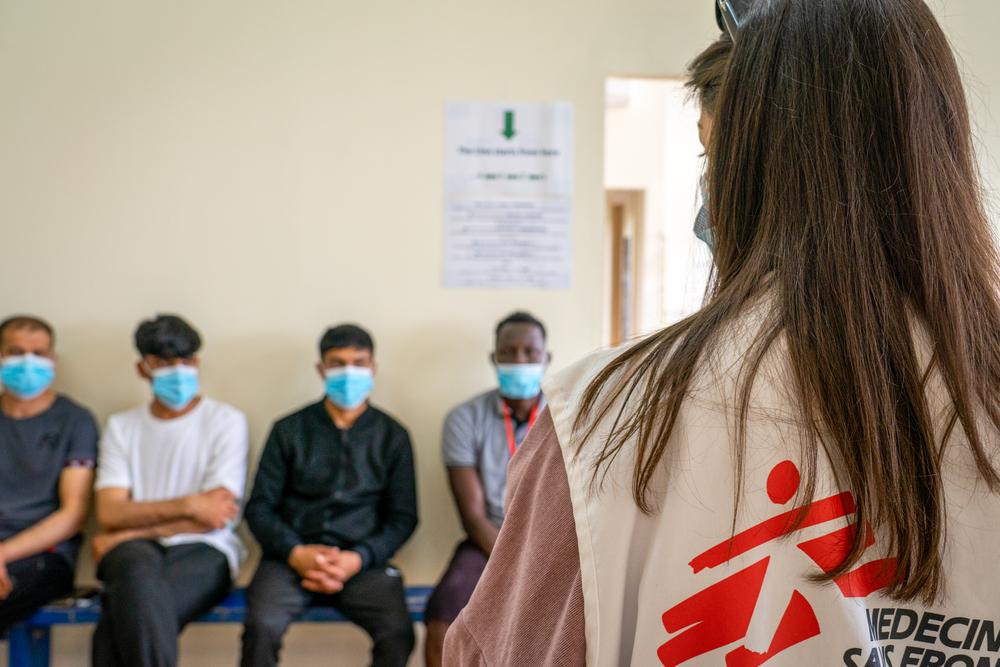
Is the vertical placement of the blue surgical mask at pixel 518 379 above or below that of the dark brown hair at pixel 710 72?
below

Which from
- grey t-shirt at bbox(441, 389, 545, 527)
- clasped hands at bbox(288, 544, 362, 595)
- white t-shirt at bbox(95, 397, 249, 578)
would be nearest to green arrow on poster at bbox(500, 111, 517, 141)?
grey t-shirt at bbox(441, 389, 545, 527)

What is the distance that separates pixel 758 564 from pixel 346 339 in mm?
Answer: 2565

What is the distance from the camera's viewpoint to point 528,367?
3.14 metres

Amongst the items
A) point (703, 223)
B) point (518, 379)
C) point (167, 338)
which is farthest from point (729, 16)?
point (167, 338)

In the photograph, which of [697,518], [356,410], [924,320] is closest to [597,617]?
[697,518]

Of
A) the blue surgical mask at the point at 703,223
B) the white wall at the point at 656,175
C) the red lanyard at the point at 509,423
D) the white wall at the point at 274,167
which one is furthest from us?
the white wall at the point at 656,175

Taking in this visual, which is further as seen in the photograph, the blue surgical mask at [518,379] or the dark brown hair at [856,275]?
the blue surgical mask at [518,379]

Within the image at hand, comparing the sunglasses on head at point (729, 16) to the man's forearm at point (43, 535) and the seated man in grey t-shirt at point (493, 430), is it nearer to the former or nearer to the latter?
the seated man in grey t-shirt at point (493, 430)

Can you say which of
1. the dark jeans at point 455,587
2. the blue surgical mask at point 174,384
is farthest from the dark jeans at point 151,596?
the dark jeans at point 455,587

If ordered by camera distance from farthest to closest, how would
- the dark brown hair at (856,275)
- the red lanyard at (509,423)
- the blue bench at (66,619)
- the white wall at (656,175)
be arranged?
the white wall at (656,175), the red lanyard at (509,423), the blue bench at (66,619), the dark brown hair at (856,275)

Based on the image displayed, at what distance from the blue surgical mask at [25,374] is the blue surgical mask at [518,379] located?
168 centimetres

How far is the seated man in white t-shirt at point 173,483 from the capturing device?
2828 mm

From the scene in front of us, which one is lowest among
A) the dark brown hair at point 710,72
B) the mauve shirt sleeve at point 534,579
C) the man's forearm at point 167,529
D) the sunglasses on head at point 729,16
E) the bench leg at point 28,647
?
the bench leg at point 28,647

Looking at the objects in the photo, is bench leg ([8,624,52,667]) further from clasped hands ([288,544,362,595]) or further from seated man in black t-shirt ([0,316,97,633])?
clasped hands ([288,544,362,595])
